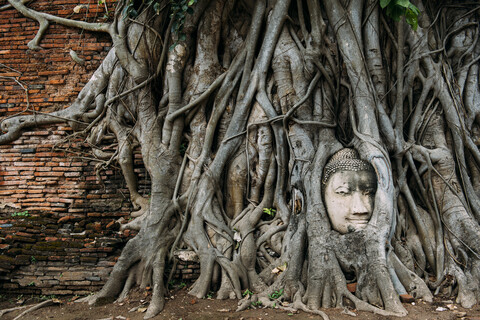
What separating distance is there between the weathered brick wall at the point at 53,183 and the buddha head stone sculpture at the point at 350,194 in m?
1.67

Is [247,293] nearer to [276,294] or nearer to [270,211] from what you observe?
[276,294]

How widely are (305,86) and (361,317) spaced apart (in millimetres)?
2470

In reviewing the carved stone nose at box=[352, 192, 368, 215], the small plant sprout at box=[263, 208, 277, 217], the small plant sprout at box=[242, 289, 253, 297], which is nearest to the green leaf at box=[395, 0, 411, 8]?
the carved stone nose at box=[352, 192, 368, 215]

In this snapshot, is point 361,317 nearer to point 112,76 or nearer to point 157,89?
point 157,89

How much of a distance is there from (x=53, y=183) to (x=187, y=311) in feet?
9.61

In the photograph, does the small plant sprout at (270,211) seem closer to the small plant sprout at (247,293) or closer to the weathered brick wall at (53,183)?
the small plant sprout at (247,293)

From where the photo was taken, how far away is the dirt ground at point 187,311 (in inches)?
121

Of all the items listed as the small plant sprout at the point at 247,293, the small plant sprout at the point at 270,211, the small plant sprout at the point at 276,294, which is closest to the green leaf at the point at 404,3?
the small plant sprout at the point at 270,211

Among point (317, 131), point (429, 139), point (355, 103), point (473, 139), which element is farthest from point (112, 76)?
point (473, 139)

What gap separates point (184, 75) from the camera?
4918 millimetres

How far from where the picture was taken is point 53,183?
5.27 meters

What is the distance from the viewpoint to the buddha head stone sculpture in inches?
A: 140

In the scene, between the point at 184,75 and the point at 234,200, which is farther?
the point at 184,75

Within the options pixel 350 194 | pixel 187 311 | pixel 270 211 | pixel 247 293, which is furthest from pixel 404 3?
pixel 187 311
